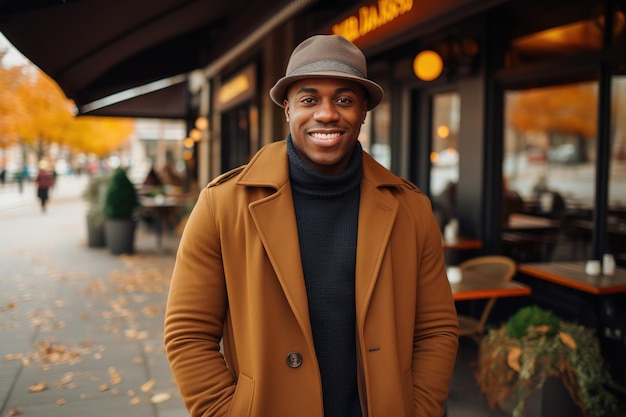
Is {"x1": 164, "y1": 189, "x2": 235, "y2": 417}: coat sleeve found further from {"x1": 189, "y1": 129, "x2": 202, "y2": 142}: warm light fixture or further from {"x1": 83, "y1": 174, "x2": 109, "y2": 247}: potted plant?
{"x1": 189, "y1": 129, "x2": 202, "y2": 142}: warm light fixture

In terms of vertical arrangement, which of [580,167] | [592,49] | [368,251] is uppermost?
[592,49]

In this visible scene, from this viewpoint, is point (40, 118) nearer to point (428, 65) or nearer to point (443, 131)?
point (443, 131)

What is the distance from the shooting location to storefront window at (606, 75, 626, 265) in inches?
229

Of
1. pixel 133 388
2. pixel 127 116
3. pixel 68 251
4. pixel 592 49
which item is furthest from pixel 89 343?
pixel 127 116

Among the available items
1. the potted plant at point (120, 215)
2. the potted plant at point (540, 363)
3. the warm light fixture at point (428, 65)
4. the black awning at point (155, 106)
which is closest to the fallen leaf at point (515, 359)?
the potted plant at point (540, 363)

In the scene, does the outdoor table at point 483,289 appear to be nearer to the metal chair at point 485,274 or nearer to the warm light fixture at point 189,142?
the metal chair at point 485,274

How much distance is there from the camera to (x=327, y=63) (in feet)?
5.96

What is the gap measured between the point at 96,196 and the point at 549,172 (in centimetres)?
923

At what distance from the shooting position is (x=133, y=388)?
15.5 ft

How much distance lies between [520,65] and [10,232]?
1327cm

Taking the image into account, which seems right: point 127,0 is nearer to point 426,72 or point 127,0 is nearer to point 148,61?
point 426,72

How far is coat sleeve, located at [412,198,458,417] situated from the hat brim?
0.41 m

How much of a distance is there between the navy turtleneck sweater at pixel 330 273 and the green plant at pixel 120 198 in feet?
33.1

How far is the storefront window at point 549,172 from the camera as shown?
7305 mm
